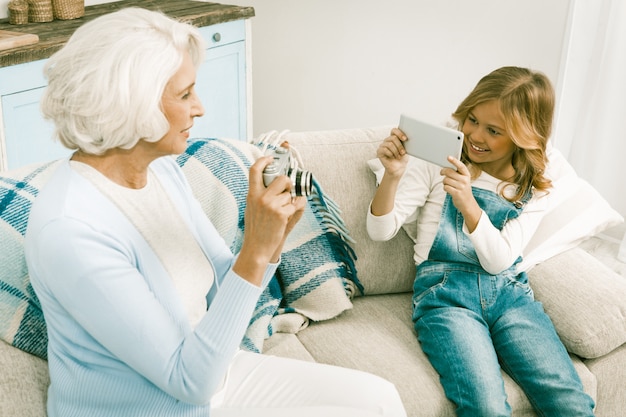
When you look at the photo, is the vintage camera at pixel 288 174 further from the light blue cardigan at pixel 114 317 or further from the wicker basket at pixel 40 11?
the wicker basket at pixel 40 11

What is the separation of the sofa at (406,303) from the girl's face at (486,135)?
0.88 ft

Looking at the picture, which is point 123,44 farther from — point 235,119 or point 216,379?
point 235,119

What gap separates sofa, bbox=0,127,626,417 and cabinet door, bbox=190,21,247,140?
42.4 inches

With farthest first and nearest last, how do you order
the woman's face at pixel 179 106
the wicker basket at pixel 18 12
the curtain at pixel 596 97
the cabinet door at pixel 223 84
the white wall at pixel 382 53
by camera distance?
1. the white wall at pixel 382 53
2. the curtain at pixel 596 97
3. the cabinet door at pixel 223 84
4. the wicker basket at pixel 18 12
5. the woman's face at pixel 179 106

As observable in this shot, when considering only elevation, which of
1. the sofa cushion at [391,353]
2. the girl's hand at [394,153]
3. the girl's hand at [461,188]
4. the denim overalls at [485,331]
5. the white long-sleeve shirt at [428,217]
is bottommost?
the sofa cushion at [391,353]

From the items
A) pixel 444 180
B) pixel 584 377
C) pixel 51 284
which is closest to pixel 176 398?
pixel 51 284

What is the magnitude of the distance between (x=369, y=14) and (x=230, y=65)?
0.81m

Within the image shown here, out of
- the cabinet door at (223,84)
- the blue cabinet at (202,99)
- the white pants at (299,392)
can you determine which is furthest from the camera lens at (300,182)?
the cabinet door at (223,84)

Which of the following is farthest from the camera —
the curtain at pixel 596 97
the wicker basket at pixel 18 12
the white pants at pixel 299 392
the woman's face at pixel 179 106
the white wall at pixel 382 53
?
the white wall at pixel 382 53

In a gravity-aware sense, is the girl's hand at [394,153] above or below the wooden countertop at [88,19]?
below

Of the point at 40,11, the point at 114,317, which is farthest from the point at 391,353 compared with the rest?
the point at 40,11

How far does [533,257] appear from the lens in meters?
1.97

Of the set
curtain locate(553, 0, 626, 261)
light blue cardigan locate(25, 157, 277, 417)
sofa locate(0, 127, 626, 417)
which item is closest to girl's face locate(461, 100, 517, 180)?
sofa locate(0, 127, 626, 417)

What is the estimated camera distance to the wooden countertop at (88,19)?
226cm
